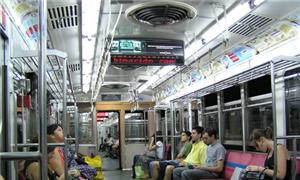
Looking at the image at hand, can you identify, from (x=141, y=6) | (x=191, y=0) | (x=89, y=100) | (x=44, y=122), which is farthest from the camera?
(x=89, y=100)

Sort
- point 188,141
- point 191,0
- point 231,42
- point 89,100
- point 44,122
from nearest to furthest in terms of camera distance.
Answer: point 44,122, point 191,0, point 231,42, point 188,141, point 89,100

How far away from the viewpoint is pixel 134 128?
12.7 metres

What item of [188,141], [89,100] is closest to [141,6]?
[188,141]

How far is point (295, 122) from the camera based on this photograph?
182 inches

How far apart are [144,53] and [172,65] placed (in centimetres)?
56

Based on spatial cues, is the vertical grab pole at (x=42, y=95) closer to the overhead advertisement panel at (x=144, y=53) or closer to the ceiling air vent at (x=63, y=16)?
the ceiling air vent at (x=63, y=16)

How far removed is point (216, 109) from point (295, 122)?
2.87m

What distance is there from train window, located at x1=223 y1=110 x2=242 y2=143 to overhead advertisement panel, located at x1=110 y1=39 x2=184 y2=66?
158 cm

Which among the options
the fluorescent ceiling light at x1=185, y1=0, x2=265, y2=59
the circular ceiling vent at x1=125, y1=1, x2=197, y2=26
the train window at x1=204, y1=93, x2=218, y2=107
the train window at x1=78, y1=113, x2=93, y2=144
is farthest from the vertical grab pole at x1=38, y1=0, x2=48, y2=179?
the train window at x1=78, y1=113, x2=93, y2=144

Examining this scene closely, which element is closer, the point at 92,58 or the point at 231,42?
the point at 231,42

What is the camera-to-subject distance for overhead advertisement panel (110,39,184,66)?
5656mm

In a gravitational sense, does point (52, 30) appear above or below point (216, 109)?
above

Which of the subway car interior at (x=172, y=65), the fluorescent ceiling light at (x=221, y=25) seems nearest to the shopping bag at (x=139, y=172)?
the subway car interior at (x=172, y=65)

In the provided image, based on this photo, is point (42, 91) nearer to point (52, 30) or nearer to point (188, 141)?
point (52, 30)
